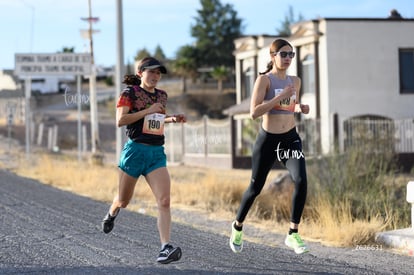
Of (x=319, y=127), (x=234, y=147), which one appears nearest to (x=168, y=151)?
(x=234, y=147)

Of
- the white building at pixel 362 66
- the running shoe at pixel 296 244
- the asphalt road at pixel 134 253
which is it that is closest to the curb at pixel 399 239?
the asphalt road at pixel 134 253

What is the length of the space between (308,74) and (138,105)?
79.3 ft

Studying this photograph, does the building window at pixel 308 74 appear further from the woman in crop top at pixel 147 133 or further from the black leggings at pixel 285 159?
the woman in crop top at pixel 147 133

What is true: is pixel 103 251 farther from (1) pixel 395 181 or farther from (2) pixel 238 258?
(1) pixel 395 181

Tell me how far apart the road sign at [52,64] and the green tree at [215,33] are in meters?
52.6

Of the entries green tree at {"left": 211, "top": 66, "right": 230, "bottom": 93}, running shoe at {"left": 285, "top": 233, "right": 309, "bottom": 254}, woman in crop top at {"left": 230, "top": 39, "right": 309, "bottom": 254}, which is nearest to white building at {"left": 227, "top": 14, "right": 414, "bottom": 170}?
woman in crop top at {"left": 230, "top": 39, "right": 309, "bottom": 254}

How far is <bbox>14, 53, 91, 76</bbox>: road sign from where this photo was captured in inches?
958

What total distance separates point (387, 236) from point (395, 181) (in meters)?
7.48

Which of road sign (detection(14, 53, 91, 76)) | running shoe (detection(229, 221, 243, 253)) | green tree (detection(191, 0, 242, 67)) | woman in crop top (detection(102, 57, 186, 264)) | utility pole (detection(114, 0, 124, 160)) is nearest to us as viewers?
woman in crop top (detection(102, 57, 186, 264))

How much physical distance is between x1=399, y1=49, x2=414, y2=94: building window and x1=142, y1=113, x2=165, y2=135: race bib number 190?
78.5 feet

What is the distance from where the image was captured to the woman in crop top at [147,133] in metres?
7.01

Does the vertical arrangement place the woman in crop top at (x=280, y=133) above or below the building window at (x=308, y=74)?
below

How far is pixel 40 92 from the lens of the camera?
79062 mm

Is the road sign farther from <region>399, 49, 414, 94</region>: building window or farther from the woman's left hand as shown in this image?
the woman's left hand
